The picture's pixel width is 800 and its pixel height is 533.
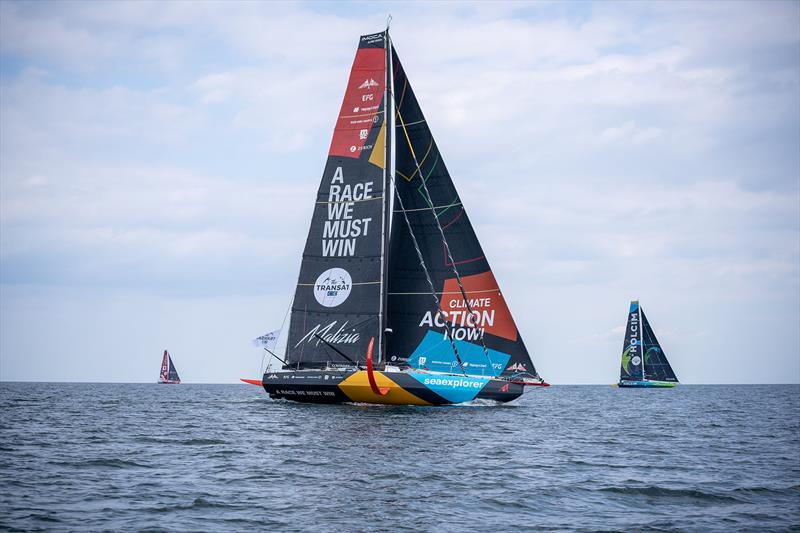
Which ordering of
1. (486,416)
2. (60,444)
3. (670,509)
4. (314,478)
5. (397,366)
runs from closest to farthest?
(670,509) → (314,478) → (60,444) → (486,416) → (397,366)

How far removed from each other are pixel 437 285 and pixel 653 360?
213 ft

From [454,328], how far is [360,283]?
4.35 metres

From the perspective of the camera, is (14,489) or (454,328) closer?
(14,489)

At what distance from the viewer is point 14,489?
1434cm

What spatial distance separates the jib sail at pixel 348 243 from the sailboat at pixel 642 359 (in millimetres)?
62256

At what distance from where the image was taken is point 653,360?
9225 cm

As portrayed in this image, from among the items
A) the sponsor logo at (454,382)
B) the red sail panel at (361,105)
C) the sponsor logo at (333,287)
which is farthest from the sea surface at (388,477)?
the red sail panel at (361,105)

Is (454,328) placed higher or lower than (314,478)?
higher

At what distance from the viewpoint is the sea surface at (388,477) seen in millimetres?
12570

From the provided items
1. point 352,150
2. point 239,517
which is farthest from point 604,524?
point 352,150

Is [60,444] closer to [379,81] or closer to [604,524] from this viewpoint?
[604,524]

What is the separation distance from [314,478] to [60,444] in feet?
30.5

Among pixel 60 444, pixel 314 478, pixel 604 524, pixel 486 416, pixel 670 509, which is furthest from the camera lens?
pixel 486 416

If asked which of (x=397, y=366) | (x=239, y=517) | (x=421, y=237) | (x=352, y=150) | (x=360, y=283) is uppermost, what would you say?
(x=352, y=150)
